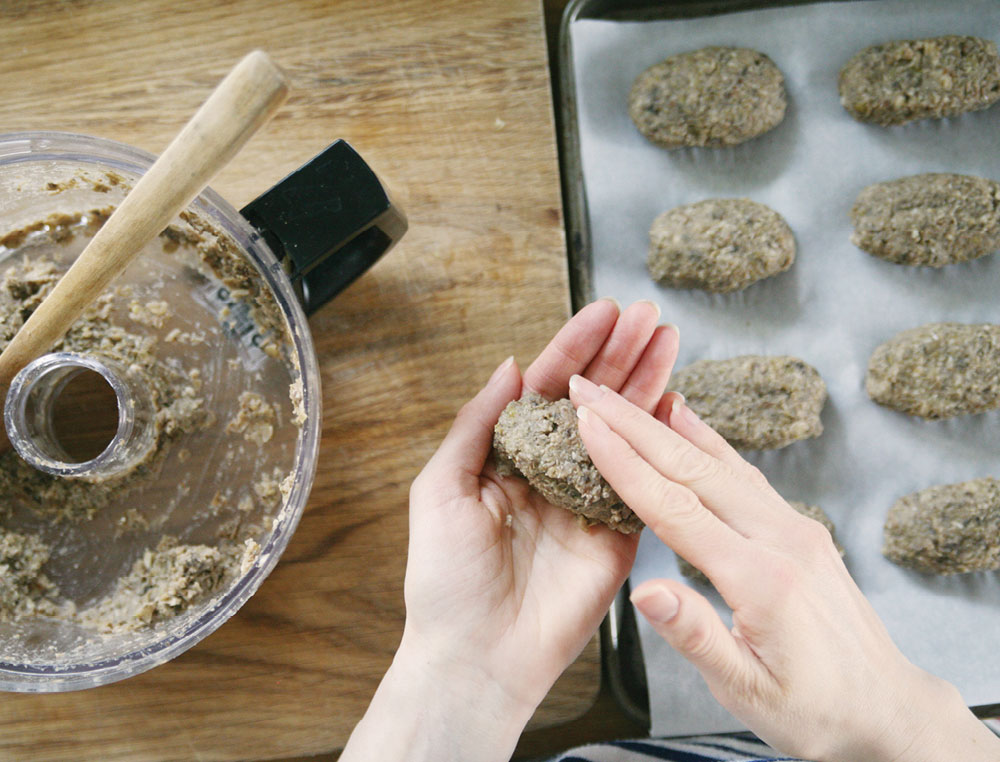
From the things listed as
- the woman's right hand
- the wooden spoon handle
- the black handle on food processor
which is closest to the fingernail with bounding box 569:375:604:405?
the woman's right hand

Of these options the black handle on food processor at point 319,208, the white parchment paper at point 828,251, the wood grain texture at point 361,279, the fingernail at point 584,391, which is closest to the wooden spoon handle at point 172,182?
the black handle on food processor at point 319,208

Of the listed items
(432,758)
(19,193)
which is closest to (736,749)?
(432,758)

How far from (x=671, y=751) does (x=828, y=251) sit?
859 millimetres

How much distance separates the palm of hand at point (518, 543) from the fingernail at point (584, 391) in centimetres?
10

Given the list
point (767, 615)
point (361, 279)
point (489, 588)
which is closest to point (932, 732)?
point (767, 615)

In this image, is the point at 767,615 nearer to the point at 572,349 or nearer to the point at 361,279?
the point at 572,349

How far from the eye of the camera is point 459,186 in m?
1.20

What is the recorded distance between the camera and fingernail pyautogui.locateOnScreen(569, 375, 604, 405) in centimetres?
97

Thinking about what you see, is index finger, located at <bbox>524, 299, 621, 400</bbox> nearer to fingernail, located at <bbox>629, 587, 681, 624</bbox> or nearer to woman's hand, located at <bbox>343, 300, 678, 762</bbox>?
woman's hand, located at <bbox>343, 300, 678, 762</bbox>

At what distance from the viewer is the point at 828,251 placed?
52.2 inches

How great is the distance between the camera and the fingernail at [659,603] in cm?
77

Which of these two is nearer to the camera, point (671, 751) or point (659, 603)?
point (659, 603)

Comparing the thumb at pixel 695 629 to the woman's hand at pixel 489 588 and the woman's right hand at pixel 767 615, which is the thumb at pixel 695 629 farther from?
the woman's hand at pixel 489 588

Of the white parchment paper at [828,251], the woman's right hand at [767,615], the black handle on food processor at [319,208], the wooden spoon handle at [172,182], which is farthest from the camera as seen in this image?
the white parchment paper at [828,251]
